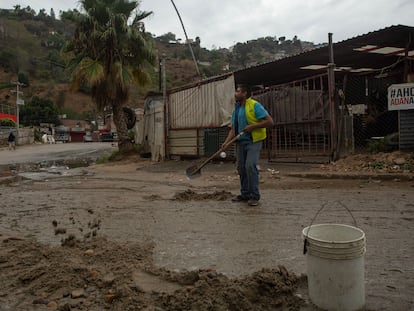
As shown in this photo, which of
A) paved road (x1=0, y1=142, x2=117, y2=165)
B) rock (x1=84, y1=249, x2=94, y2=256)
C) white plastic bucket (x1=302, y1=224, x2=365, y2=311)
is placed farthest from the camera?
paved road (x1=0, y1=142, x2=117, y2=165)

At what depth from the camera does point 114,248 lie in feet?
11.4

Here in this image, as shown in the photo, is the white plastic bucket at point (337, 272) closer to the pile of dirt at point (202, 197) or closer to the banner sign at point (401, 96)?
the pile of dirt at point (202, 197)

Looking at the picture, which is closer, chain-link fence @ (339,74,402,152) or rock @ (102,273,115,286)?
rock @ (102,273,115,286)

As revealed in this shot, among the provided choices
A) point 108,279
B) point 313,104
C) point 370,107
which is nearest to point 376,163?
point 313,104

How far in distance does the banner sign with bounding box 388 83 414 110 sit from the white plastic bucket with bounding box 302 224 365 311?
7200 mm

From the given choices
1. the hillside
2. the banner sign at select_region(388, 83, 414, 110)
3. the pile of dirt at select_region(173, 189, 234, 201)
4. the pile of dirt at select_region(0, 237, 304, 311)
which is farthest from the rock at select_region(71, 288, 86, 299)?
the hillside

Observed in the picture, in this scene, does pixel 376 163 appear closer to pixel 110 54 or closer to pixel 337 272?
pixel 337 272

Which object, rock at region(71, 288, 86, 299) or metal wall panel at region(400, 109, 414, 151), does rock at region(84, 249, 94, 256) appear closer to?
rock at region(71, 288, 86, 299)

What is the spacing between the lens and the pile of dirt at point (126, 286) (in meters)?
2.38

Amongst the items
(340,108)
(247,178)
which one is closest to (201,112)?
(340,108)

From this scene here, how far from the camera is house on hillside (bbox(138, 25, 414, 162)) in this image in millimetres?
9219

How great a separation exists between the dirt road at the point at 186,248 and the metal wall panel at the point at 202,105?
469 centimetres

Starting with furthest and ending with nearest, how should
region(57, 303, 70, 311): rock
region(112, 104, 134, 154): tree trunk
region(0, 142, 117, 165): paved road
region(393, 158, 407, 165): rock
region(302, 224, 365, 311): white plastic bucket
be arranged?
region(0, 142, 117, 165): paved road, region(112, 104, 134, 154): tree trunk, region(393, 158, 407, 165): rock, region(57, 303, 70, 311): rock, region(302, 224, 365, 311): white plastic bucket

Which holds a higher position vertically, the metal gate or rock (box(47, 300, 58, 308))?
the metal gate
